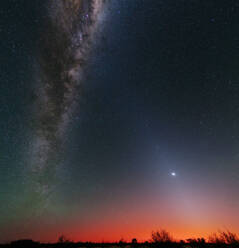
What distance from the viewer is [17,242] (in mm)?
10945

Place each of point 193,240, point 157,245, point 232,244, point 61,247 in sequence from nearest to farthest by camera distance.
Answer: point 232,244 → point 193,240 → point 157,245 → point 61,247

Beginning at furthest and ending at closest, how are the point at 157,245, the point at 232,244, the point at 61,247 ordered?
1. the point at 61,247
2. the point at 157,245
3. the point at 232,244

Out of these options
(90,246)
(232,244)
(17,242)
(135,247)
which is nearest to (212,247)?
(232,244)

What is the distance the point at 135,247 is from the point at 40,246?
719 centimetres

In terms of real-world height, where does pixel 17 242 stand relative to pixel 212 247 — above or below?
above

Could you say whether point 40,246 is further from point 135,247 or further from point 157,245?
point 157,245

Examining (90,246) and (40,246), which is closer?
(40,246)

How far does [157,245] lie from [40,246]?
881 centimetres

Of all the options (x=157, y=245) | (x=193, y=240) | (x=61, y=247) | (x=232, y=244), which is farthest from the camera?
(x=61, y=247)

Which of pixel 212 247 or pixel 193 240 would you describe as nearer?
pixel 212 247

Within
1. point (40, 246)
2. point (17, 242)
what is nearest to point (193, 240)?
point (40, 246)

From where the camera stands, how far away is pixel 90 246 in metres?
11.9

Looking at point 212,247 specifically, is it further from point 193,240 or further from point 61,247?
point 61,247

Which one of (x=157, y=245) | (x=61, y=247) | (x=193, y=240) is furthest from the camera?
(x=61, y=247)
